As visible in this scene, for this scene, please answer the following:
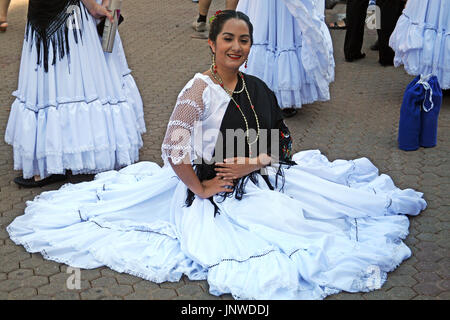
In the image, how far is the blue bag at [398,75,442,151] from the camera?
18.4 ft

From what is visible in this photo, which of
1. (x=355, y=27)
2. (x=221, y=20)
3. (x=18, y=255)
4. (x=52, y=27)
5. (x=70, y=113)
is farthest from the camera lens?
(x=355, y=27)

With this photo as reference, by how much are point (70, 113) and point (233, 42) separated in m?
1.71

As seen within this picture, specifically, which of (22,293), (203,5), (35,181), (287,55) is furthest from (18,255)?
(203,5)

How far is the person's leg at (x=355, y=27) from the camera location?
8578mm

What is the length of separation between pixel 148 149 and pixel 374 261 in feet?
8.93

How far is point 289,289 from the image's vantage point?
3373 mm

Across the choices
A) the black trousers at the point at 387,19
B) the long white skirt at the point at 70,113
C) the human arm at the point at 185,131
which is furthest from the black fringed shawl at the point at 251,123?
the black trousers at the point at 387,19

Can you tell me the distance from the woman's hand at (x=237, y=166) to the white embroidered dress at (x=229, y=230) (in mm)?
121

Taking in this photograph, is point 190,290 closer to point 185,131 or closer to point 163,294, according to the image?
point 163,294

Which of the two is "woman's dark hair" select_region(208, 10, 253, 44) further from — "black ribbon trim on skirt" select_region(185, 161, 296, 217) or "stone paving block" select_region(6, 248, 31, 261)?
"stone paving block" select_region(6, 248, 31, 261)

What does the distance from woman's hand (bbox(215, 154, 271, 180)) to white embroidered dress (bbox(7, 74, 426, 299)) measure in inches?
4.8

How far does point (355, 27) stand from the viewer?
28.3 feet
